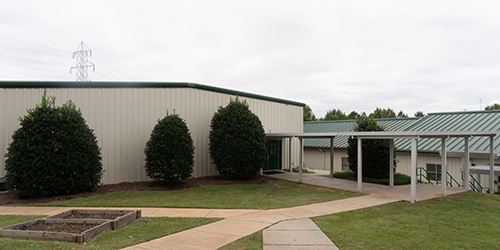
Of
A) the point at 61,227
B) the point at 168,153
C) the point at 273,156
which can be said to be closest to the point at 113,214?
the point at 61,227

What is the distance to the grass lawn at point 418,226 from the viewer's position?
5949 millimetres

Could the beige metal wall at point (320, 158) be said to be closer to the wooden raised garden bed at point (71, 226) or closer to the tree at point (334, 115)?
the wooden raised garden bed at point (71, 226)

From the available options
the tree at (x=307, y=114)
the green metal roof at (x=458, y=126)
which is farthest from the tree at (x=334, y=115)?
the green metal roof at (x=458, y=126)

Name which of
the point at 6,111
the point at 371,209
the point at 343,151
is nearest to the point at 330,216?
the point at 371,209

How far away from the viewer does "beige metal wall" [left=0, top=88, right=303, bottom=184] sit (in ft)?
40.5

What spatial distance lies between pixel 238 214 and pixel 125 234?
3.03 meters

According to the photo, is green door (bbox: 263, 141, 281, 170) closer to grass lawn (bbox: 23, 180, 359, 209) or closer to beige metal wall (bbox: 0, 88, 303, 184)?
beige metal wall (bbox: 0, 88, 303, 184)

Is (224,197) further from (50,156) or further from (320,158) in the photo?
(320,158)

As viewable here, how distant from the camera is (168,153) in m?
12.3

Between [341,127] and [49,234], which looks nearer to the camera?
[49,234]

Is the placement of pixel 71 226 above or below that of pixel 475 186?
above

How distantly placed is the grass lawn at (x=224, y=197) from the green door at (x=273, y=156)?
5779 millimetres

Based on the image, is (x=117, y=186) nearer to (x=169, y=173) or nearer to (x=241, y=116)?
(x=169, y=173)

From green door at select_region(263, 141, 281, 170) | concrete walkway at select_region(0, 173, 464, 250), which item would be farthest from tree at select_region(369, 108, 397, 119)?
concrete walkway at select_region(0, 173, 464, 250)
